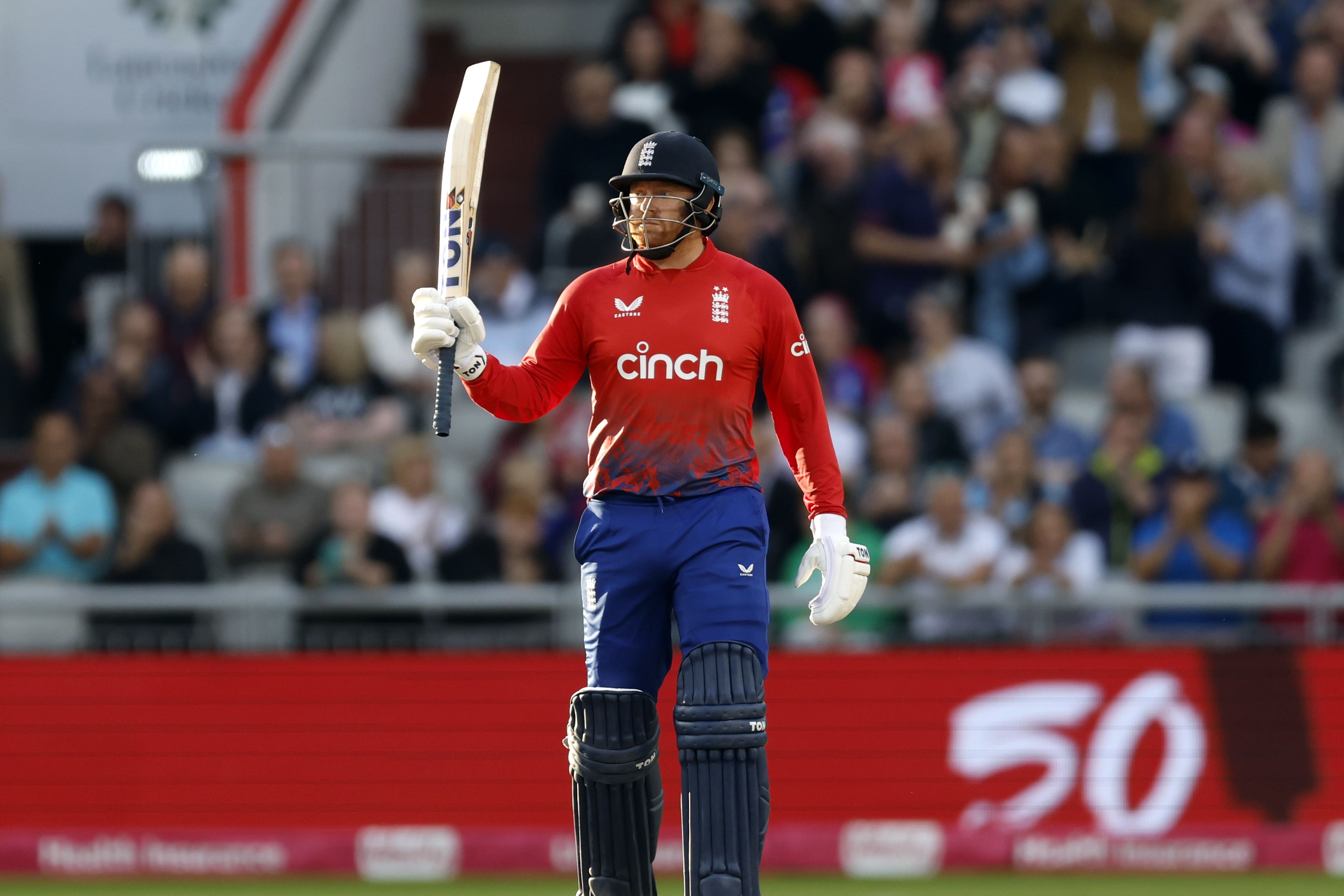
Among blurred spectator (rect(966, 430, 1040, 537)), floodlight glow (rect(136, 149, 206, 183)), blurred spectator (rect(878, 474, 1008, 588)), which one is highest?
floodlight glow (rect(136, 149, 206, 183))

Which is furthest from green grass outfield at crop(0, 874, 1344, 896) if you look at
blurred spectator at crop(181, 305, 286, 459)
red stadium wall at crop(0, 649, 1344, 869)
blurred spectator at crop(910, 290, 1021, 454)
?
blurred spectator at crop(181, 305, 286, 459)

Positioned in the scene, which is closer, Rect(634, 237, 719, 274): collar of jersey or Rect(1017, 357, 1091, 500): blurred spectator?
Rect(634, 237, 719, 274): collar of jersey

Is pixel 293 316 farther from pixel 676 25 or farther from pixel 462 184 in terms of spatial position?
pixel 462 184

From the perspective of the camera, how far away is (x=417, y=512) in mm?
12461

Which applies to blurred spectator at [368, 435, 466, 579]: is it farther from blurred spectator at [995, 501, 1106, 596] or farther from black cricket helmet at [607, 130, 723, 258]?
black cricket helmet at [607, 130, 723, 258]

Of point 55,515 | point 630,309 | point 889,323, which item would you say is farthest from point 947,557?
point 630,309

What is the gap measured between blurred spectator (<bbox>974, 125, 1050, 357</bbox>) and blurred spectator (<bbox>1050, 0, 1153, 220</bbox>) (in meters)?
0.69

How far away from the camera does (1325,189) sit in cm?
1466

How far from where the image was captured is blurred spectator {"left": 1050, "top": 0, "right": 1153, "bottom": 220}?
47.3 feet

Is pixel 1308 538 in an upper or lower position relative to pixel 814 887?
upper

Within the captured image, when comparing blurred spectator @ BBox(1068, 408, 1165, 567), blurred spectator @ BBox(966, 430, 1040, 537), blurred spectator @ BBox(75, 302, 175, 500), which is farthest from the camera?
blurred spectator @ BBox(75, 302, 175, 500)

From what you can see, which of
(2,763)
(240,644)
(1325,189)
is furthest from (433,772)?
(1325,189)

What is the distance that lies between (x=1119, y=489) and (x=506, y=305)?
394 cm

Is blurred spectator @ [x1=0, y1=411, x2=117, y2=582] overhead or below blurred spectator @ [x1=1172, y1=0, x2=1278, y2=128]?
below
